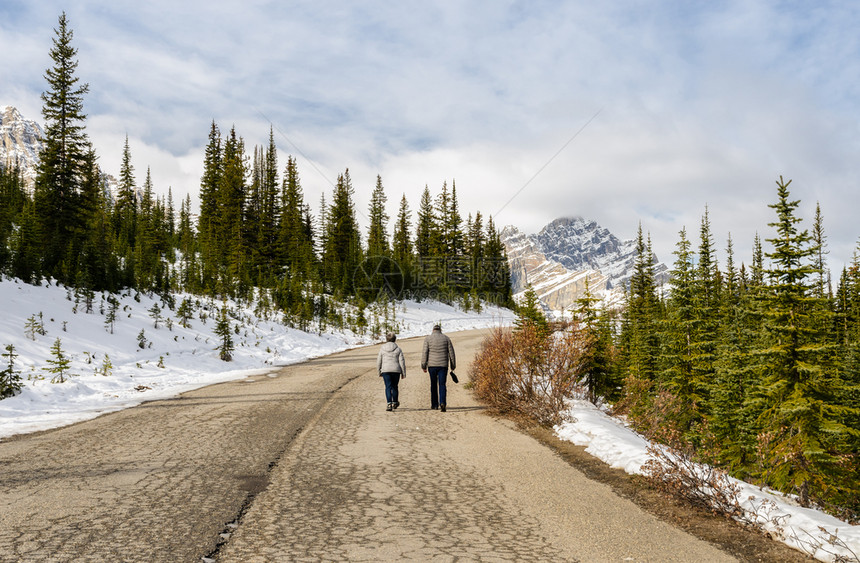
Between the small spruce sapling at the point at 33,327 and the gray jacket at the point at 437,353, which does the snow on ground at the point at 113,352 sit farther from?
the gray jacket at the point at 437,353

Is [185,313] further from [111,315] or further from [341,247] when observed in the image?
[341,247]

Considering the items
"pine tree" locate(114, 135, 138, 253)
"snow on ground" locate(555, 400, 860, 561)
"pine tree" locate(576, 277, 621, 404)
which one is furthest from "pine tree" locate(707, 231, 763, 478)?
"pine tree" locate(114, 135, 138, 253)

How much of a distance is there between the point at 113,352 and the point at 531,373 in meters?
12.9

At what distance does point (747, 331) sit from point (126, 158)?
69808mm

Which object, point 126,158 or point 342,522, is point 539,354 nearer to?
point 342,522

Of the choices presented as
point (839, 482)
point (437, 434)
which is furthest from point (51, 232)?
point (839, 482)

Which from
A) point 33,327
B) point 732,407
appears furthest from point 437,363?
point 732,407

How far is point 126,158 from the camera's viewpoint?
61.8 meters

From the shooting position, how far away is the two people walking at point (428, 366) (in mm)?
9938

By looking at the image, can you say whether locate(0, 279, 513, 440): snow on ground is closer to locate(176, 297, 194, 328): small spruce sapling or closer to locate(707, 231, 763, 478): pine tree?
locate(176, 297, 194, 328): small spruce sapling

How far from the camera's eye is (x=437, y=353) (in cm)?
1040

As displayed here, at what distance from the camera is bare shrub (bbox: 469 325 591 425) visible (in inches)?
367

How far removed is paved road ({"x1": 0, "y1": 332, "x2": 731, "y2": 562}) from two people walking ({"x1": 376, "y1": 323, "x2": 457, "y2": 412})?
1.38 m

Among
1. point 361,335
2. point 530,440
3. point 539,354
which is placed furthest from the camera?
point 361,335
